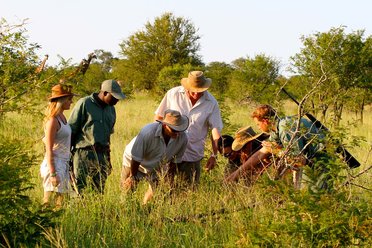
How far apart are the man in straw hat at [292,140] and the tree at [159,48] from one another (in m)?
29.4

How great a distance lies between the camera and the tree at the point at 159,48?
3584cm

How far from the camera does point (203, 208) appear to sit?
5.74 m

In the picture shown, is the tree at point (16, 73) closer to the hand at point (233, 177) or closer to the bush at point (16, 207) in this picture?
the bush at point (16, 207)

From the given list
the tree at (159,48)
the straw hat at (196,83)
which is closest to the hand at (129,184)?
the straw hat at (196,83)

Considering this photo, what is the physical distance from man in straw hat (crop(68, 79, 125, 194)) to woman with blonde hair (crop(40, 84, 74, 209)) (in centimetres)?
42

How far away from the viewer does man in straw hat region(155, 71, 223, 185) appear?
6.64 m

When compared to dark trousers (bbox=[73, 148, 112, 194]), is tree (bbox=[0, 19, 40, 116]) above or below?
above

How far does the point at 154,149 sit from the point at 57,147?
907 millimetres

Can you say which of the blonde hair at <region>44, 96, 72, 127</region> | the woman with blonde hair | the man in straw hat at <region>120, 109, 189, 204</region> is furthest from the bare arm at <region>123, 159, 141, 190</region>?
the blonde hair at <region>44, 96, 72, 127</region>

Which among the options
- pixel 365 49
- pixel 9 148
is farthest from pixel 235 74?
pixel 9 148

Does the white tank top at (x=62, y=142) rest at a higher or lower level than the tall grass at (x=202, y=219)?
higher

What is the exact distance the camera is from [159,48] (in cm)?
3600

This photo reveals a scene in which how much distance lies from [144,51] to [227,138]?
29903mm

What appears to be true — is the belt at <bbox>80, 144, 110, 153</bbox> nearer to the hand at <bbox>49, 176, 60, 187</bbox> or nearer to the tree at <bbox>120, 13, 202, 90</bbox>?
the hand at <bbox>49, 176, 60, 187</bbox>
